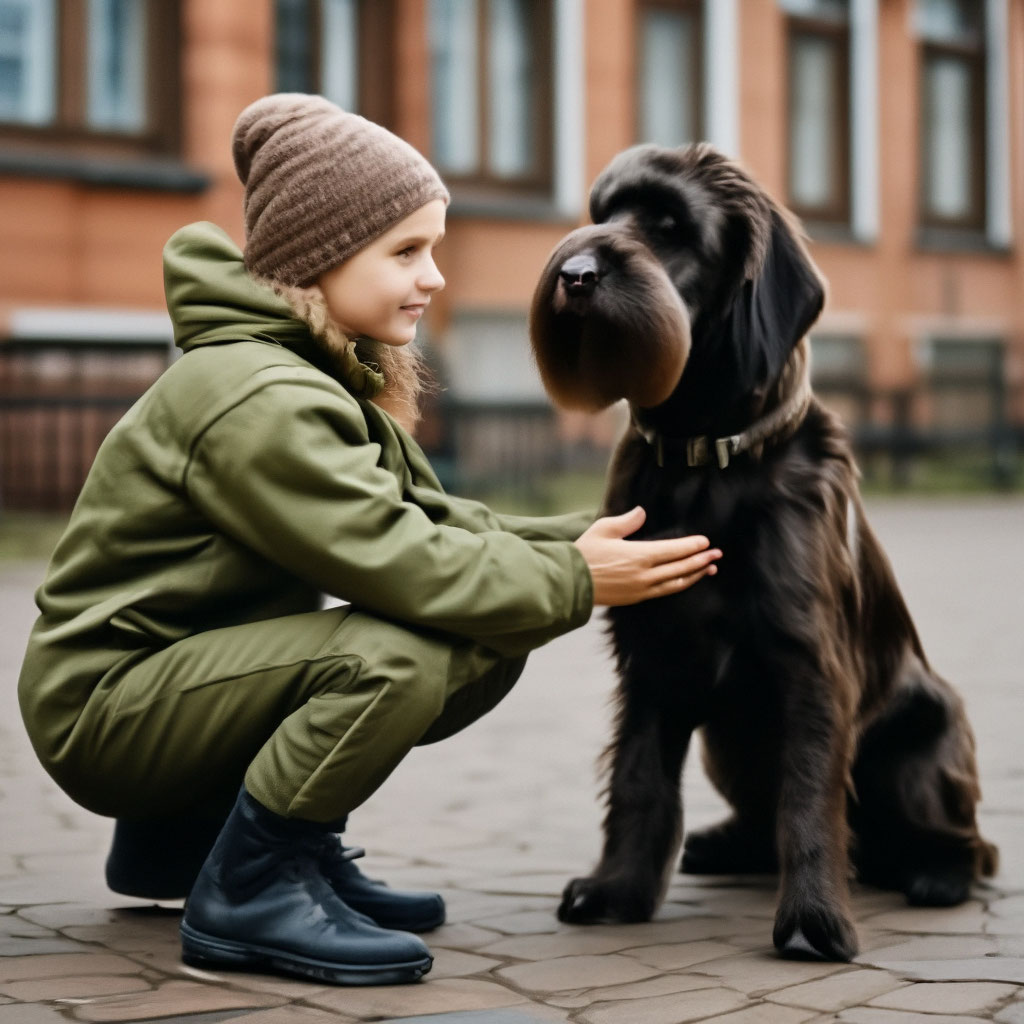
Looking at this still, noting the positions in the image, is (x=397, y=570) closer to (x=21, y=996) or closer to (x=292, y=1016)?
(x=292, y=1016)

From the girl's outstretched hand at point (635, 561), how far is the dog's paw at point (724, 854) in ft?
2.46

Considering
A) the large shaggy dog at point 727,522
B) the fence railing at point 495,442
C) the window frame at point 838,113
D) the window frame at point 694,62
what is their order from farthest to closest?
the window frame at point 838,113, the window frame at point 694,62, the fence railing at point 495,442, the large shaggy dog at point 727,522

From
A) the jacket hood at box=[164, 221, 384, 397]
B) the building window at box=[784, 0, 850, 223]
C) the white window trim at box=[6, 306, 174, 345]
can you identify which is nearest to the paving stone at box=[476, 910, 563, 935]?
the jacket hood at box=[164, 221, 384, 397]

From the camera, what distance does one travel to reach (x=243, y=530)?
2477 millimetres

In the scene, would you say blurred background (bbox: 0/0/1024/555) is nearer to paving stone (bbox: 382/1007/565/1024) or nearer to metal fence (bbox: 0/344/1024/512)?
metal fence (bbox: 0/344/1024/512)

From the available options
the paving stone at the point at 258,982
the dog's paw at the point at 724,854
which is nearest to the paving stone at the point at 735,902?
the dog's paw at the point at 724,854

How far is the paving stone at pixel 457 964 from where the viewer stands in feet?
8.30

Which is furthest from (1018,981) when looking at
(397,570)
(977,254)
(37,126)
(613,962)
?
(977,254)

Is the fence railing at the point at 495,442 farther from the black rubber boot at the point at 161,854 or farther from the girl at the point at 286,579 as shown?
the girl at the point at 286,579

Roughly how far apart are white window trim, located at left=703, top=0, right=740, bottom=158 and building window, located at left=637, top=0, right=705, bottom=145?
79 millimetres

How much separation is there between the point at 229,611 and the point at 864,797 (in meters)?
1.19

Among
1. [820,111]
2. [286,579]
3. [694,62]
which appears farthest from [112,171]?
[286,579]

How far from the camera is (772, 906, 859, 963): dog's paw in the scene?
2.56 metres

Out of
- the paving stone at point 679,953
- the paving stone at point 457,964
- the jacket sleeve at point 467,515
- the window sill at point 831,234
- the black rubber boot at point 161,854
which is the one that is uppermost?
the window sill at point 831,234
